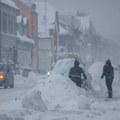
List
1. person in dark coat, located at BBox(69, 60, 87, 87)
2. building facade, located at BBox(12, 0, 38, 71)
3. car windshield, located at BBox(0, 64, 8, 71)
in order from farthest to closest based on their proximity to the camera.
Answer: building facade, located at BBox(12, 0, 38, 71) → car windshield, located at BBox(0, 64, 8, 71) → person in dark coat, located at BBox(69, 60, 87, 87)

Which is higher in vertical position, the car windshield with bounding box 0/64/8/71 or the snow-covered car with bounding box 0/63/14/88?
the car windshield with bounding box 0/64/8/71

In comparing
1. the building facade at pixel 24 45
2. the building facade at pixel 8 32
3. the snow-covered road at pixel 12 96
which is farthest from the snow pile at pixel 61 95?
the building facade at pixel 24 45

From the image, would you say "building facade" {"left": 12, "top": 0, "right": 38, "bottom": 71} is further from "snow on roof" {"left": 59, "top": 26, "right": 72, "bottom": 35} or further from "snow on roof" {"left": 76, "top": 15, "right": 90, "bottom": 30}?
"snow on roof" {"left": 76, "top": 15, "right": 90, "bottom": 30}

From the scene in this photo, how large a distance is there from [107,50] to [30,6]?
68.1 m

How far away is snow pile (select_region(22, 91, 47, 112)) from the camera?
1700 cm

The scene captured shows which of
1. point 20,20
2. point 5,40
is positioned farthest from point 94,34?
point 5,40

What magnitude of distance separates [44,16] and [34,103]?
70.1 metres

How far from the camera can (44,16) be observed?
86.8 meters

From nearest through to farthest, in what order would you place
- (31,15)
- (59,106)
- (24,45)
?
1. (59,106)
2. (24,45)
3. (31,15)

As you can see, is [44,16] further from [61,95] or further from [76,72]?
[61,95]

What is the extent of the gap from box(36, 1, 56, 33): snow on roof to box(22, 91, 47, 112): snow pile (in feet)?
225

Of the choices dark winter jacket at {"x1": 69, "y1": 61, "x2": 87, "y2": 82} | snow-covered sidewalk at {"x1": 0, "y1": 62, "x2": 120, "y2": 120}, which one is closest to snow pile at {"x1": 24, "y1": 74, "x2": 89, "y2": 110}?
snow-covered sidewalk at {"x1": 0, "y1": 62, "x2": 120, "y2": 120}

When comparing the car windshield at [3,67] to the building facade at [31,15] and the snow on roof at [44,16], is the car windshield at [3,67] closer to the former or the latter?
the building facade at [31,15]

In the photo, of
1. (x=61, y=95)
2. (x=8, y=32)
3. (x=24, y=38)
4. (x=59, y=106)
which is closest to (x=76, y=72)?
(x=61, y=95)
